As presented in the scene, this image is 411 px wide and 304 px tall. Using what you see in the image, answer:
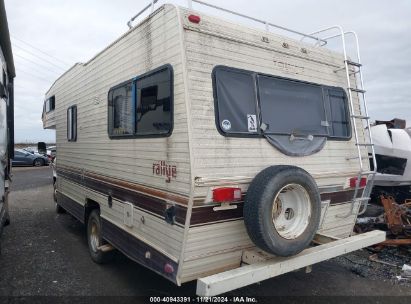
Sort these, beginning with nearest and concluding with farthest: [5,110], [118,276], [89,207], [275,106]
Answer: [275,106], [118,276], [5,110], [89,207]

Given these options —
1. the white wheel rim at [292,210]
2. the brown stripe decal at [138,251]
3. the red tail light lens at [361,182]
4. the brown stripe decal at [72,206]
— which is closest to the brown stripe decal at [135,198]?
the brown stripe decal at [138,251]

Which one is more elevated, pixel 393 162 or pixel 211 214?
pixel 393 162

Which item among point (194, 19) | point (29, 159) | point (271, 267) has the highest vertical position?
point (29, 159)

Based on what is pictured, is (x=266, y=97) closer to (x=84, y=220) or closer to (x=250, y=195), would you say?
(x=250, y=195)

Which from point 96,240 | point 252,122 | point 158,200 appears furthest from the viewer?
point 96,240

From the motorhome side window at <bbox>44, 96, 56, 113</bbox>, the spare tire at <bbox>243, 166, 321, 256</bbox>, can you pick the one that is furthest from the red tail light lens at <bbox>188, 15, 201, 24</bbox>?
the motorhome side window at <bbox>44, 96, 56, 113</bbox>

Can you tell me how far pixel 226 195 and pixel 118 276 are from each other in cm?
255

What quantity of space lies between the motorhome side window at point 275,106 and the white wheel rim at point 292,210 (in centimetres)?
70

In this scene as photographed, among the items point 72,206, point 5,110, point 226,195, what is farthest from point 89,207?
point 226,195

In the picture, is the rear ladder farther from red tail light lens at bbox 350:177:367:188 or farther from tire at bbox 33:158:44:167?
tire at bbox 33:158:44:167

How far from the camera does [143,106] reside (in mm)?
4355

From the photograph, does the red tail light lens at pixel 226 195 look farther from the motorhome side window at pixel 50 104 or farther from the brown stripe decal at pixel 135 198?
the motorhome side window at pixel 50 104

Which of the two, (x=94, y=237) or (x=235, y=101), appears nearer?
(x=235, y=101)

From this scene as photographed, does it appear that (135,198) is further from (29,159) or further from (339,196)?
(29,159)
